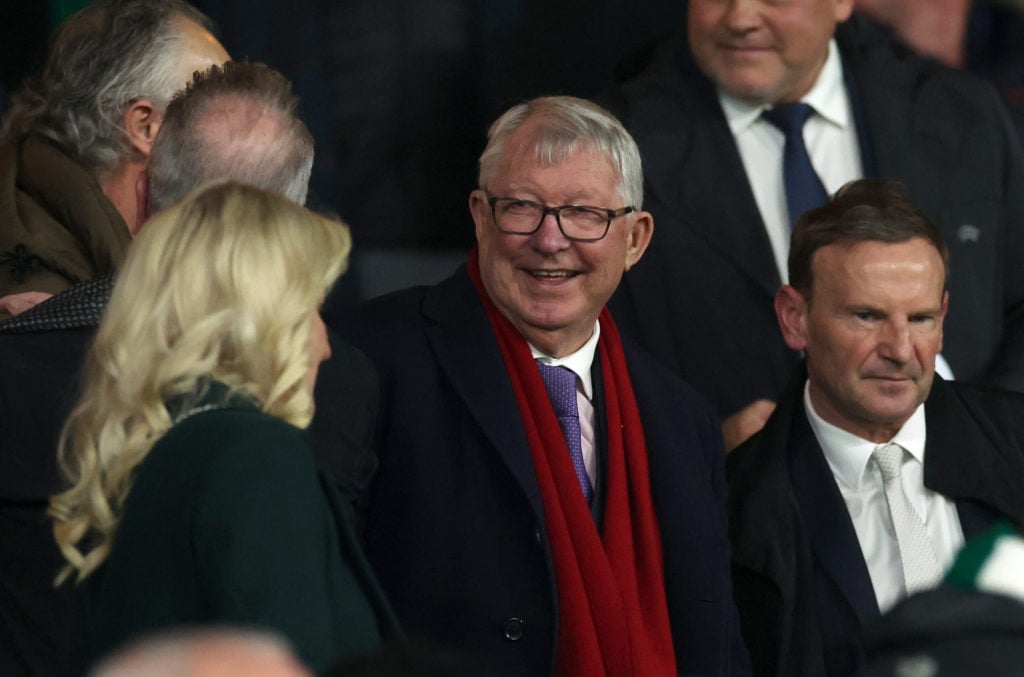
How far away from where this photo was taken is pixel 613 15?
203 inches

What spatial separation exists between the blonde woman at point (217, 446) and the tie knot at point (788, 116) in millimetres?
2109

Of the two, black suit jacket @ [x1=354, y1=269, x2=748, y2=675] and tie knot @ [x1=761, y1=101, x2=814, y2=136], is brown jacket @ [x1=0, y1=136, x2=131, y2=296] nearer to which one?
black suit jacket @ [x1=354, y1=269, x2=748, y2=675]

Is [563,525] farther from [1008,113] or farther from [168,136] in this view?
[1008,113]

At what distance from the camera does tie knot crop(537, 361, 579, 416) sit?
11.9ft

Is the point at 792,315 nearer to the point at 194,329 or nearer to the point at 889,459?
the point at 889,459

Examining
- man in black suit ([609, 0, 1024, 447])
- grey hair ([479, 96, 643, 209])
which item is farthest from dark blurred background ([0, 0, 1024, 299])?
grey hair ([479, 96, 643, 209])

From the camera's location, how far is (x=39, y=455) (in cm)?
300

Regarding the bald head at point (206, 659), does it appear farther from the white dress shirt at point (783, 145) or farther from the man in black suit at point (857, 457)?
the white dress shirt at point (783, 145)

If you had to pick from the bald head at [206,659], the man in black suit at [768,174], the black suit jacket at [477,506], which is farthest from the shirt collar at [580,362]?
the bald head at [206,659]

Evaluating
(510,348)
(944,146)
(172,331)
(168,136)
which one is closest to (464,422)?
(510,348)

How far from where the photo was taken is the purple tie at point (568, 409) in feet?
11.8

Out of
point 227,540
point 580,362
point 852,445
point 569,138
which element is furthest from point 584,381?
point 227,540

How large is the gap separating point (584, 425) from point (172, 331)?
129 centimetres

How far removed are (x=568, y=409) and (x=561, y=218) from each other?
35cm
